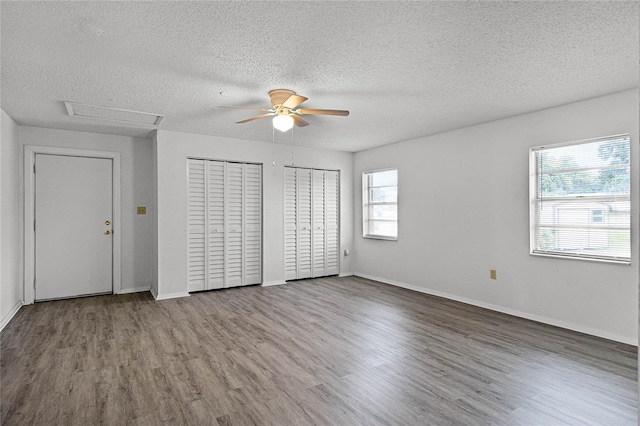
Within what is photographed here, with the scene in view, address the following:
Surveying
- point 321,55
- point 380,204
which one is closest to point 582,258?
point 380,204

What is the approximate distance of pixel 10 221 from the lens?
420 centimetres

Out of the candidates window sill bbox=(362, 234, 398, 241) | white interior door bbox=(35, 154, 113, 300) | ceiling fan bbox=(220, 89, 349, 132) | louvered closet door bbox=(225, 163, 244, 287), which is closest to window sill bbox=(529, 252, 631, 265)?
window sill bbox=(362, 234, 398, 241)

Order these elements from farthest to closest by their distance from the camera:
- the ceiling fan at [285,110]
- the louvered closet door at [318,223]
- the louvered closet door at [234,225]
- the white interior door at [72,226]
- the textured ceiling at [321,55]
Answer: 1. the louvered closet door at [318,223]
2. the louvered closet door at [234,225]
3. the white interior door at [72,226]
4. the ceiling fan at [285,110]
5. the textured ceiling at [321,55]

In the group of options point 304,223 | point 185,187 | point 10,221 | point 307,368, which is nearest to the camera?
point 307,368

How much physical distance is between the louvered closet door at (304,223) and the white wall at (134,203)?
95.0 inches

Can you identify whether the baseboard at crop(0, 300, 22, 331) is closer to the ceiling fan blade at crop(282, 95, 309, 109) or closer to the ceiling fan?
the ceiling fan

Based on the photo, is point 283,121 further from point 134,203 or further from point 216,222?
point 134,203

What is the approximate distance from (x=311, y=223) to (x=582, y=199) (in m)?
3.98

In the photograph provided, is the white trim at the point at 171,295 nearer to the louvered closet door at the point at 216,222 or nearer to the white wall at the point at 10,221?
the louvered closet door at the point at 216,222

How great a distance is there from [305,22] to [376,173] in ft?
14.7

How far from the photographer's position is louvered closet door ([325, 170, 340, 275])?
6543 millimetres

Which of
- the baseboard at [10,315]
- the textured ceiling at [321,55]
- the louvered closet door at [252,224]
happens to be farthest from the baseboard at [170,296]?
the textured ceiling at [321,55]

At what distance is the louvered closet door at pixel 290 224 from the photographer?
6.06 meters

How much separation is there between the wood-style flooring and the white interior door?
0.64 metres
